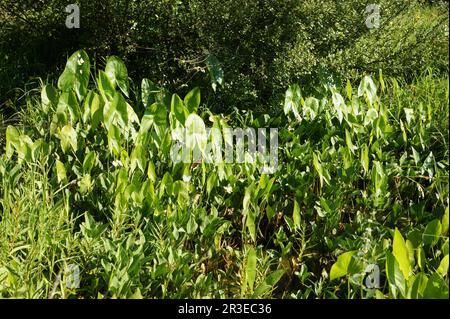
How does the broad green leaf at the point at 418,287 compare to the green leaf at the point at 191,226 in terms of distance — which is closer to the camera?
the broad green leaf at the point at 418,287

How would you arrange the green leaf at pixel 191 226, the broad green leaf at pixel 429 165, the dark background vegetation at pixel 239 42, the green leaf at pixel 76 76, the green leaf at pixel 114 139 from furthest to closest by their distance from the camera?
the dark background vegetation at pixel 239 42, the green leaf at pixel 76 76, the green leaf at pixel 114 139, the broad green leaf at pixel 429 165, the green leaf at pixel 191 226

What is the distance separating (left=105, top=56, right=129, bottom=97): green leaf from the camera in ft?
12.0

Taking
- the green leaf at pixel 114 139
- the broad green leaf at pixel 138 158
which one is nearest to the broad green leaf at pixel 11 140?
the green leaf at pixel 114 139

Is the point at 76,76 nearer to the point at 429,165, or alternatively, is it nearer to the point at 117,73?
the point at 117,73

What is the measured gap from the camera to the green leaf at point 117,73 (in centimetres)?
367

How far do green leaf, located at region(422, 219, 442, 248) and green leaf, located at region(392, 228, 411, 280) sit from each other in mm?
221

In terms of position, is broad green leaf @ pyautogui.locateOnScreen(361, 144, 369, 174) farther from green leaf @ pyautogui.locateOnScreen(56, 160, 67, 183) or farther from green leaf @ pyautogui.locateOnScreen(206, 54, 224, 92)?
green leaf @ pyautogui.locateOnScreen(56, 160, 67, 183)

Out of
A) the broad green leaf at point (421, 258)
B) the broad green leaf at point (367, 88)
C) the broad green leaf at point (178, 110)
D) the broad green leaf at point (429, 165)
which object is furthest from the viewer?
the broad green leaf at point (367, 88)

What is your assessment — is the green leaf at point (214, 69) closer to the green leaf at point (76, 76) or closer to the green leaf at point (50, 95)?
the green leaf at point (76, 76)

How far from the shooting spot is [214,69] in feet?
12.5

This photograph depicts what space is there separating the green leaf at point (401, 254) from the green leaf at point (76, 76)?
1944mm

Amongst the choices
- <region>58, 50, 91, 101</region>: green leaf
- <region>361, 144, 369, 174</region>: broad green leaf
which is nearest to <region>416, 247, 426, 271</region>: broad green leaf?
<region>361, 144, 369, 174</region>: broad green leaf

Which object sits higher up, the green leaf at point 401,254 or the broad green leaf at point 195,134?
the broad green leaf at point 195,134

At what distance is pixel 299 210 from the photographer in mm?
2902
